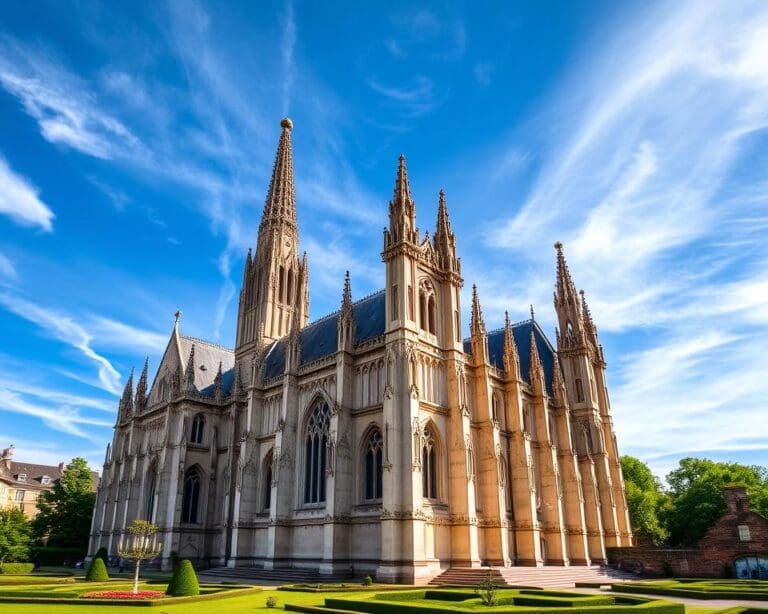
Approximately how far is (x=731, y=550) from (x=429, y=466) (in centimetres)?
2089

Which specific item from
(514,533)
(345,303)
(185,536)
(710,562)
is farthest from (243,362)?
(710,562)

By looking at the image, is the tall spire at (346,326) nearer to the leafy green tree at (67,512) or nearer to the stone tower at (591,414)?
the stone tower at (591,414)

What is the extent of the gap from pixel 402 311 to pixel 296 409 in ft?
42.9

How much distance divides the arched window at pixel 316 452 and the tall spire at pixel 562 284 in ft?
92.6

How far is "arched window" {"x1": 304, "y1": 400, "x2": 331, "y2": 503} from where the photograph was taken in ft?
136

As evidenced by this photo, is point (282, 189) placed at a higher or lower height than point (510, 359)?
higher

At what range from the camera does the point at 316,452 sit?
42.3 meters

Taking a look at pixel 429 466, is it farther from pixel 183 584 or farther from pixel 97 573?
pixel 97 573

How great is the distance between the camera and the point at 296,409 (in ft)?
145

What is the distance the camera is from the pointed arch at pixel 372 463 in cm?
3709

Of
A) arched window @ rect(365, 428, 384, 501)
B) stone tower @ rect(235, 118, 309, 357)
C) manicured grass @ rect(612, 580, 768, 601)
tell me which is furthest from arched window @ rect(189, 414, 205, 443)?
manicured grass @ rect(612, 580, 768, 601)

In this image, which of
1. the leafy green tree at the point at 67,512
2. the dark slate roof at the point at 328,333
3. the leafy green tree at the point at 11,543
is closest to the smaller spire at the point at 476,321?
the dark slate roof at the point at 328,333

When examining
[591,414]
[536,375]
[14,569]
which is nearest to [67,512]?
[14,569]

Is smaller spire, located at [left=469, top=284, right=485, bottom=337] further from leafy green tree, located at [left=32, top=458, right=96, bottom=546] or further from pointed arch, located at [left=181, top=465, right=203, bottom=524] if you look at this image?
leafy green tree, located at [left=32, top=458, right=96, bottom=546]
